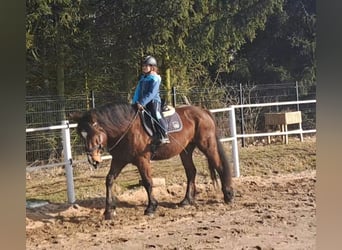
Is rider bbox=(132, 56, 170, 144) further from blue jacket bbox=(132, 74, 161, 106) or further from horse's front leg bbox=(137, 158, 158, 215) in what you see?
horse's front leg bbox=(137, 158, 158, 215)

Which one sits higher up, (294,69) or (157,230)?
(294,69)

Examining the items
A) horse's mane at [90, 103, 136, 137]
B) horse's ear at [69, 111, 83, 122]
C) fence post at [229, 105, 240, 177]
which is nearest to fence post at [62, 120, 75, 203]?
horse's ear at [69, 111, 83, 122]

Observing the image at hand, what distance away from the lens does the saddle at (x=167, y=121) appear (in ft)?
7.90

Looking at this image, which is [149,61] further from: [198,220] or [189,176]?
[198,220]

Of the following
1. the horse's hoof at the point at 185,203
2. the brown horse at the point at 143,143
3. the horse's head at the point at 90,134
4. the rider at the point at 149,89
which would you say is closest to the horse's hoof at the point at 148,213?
the brown horse at the point at 143,143

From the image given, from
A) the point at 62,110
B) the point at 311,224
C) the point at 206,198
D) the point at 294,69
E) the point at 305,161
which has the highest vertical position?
the point at 294,69

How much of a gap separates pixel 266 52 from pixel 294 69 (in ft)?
0.56

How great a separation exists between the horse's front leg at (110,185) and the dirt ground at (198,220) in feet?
0.10

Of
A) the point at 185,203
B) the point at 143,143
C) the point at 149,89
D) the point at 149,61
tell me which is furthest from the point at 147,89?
the point at 185,203

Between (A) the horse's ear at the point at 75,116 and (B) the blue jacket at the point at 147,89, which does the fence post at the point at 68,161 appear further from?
(B) the blue jacket at the point at 147,89
